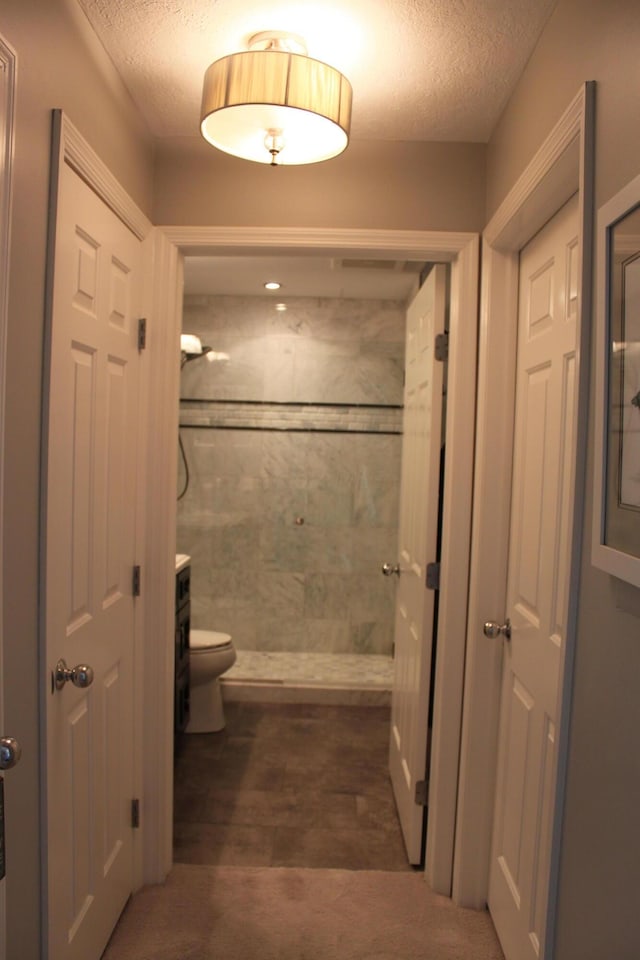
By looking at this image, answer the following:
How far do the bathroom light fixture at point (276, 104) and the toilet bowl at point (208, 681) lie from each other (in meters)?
2.35

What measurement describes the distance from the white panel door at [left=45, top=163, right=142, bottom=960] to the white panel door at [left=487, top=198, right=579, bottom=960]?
1.10m

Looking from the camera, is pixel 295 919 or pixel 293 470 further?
pixel 293 470

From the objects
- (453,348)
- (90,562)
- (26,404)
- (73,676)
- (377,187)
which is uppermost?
(377,187)

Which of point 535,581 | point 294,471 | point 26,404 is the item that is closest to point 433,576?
point 535,581

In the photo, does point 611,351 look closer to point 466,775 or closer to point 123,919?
point 466,775

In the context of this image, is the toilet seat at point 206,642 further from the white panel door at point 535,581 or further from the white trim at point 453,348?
the white panel door at point 535,581

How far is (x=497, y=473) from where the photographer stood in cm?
203

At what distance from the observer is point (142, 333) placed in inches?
82.0

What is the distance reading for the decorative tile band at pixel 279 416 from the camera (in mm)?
4391

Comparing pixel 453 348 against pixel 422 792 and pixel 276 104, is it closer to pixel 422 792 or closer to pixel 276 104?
pixel 276 104

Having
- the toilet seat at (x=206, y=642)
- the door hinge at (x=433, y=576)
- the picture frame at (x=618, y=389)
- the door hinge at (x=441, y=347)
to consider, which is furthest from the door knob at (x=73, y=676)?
the toilet seat at (x=206, y=642)

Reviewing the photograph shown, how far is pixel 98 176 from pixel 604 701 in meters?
1.60

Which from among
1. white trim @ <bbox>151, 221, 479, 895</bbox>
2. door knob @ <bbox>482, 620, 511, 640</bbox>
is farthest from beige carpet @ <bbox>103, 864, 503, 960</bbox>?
door knob @ <bbox>482, 620, 511, 640</bbox>

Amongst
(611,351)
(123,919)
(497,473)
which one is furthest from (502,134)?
(123,919)
